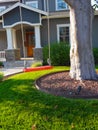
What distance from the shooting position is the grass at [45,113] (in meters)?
4.89

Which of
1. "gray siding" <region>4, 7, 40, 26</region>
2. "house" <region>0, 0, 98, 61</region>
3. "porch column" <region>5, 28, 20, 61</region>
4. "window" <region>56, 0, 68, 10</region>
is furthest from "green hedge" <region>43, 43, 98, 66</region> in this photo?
"window" <region>56, 0, 68, 10</region>

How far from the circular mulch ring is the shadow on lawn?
35 cm

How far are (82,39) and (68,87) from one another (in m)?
1.66

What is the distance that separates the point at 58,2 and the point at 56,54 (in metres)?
7.02

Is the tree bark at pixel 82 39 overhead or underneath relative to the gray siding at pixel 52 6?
underneath

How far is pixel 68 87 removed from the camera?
662 centimetres

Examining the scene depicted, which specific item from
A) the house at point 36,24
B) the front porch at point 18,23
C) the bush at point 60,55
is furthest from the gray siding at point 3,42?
the bush at point 60,55

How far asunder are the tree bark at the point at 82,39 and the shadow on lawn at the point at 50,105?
1.71 metres

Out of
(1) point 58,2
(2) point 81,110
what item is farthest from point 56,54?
(2) point 81,110

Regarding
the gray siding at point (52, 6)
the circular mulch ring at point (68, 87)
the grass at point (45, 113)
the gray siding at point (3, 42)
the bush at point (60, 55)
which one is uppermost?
the gray siding at point (52, 6)

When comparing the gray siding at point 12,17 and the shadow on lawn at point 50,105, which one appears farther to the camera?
the gray siding at point 12,17

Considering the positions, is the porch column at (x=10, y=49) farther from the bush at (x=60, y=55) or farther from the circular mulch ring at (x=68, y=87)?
the circular mulch ring at (x=68, y=87)

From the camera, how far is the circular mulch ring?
20.0 feet

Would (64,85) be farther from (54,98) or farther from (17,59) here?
(17,59)
